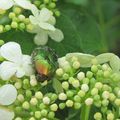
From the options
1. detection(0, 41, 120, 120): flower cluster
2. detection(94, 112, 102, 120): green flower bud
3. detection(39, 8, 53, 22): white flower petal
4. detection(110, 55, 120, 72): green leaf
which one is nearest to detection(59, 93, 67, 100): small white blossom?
detection(0, 41, 120, 120): flower cluster

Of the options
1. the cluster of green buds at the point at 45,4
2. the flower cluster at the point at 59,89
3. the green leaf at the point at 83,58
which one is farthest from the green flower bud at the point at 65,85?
the cluster of green buds at the point at 45,4

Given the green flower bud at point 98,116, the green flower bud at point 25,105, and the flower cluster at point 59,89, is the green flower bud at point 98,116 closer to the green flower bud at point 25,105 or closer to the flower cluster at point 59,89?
the flower cluster at point 59,89

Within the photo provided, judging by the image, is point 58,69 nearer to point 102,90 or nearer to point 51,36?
point 102,90

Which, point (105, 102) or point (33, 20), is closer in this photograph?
point (105, 102)

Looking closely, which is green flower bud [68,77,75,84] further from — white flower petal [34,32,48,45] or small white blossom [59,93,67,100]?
white flower petal [34,32,48,45]

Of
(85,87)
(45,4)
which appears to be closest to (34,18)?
(45,4)

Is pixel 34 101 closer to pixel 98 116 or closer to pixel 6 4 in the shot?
pixel 98 116

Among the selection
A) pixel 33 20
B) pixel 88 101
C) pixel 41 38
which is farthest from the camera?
pixel 41 38
